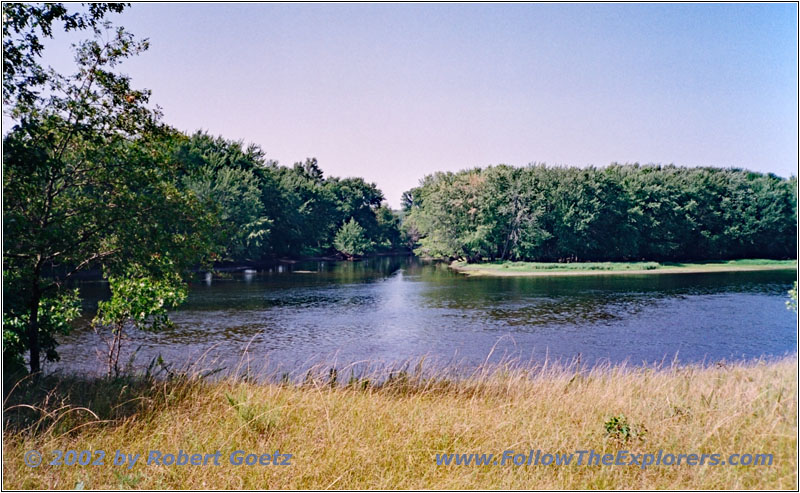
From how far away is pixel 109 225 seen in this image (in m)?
13.3

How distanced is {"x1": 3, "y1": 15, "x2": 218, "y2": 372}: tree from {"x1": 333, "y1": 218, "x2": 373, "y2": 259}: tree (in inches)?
3159

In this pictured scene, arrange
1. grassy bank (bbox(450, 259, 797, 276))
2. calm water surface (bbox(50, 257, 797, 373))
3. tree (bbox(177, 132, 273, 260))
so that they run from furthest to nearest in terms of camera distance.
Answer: grassy bank (bbox(450, 259, 797, 276)) < tree (bbox(177, 132, 273, 260)) < calm water surface (bbox(50, 257, 797, 373))

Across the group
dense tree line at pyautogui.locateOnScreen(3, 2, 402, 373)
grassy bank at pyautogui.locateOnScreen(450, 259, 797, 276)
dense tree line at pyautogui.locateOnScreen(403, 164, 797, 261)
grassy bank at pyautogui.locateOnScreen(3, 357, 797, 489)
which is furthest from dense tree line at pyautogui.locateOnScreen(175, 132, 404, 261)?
grassy bank at pyautogui.locateOnScreen(3, 357, 797, 489)

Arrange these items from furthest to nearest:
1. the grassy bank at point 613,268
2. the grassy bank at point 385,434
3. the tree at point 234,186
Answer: the grassy bank at point 613,268
the tree at point 234,186
the grassy bank at point 385,434

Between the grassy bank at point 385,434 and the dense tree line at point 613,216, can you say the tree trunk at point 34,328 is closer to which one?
the grassy bank at point 385,434

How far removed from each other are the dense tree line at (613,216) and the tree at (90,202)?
64.2 meters

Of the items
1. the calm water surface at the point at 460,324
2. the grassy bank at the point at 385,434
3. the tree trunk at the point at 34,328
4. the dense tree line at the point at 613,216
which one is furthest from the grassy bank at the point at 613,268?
the grassy bank at the point at 385,434

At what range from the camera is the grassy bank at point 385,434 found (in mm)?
5898

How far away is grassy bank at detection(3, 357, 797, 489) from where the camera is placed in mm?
5898

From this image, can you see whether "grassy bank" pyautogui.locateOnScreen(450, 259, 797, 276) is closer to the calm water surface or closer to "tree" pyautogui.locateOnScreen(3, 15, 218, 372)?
the calm water surface

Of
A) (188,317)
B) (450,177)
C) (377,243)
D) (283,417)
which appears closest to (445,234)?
(450,177)

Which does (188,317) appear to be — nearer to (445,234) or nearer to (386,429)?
(386,429)

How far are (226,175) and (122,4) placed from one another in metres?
54.0

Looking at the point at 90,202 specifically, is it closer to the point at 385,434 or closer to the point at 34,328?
the point at 34,328
